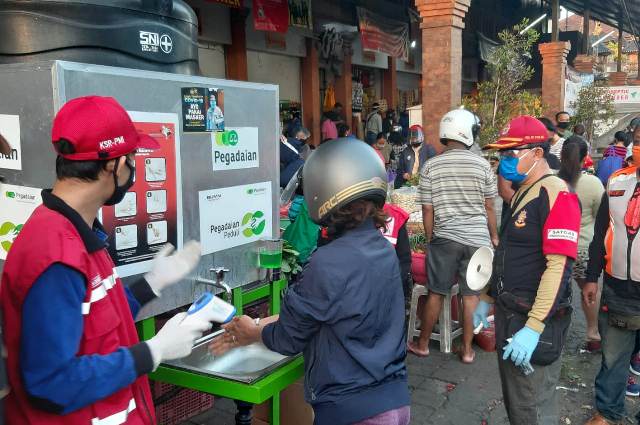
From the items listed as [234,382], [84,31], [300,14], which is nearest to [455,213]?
[234,382]

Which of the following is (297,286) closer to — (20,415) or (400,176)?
(20,415)

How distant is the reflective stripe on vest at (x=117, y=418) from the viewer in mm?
1725

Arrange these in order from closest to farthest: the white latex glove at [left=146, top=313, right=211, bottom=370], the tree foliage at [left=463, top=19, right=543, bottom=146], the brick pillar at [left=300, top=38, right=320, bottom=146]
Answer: the white latex glove at [left=146, top=313, right=211, bottom=370] < the tree foliage at [left=463, top=19, right=543, bottom=146] < the brick pillar at [left=300, top=38, right=320, bottom=146]

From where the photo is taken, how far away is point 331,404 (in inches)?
81.3

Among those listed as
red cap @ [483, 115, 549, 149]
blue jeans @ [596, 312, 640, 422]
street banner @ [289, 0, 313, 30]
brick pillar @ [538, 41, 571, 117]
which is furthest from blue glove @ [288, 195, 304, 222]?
brick pillar @ [538, 41, 571, 117]

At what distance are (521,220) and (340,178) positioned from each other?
1.32 metres

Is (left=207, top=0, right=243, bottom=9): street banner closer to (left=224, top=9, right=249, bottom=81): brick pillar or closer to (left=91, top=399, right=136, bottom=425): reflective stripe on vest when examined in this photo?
(left=224, top=9, right=249, bottom=81): brick pillar

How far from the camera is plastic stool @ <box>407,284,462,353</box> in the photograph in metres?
5.26

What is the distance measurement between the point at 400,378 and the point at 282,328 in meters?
0.49

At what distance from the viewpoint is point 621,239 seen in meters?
3.71

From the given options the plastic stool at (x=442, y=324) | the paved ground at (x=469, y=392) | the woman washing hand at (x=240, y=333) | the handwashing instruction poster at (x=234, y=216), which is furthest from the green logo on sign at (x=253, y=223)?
the plastic stool at (x=442, y=324)

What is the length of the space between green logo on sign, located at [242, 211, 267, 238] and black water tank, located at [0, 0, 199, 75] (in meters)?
0.90

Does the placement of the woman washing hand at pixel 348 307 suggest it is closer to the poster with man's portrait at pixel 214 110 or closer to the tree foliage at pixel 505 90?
the poster with man's portrait at pixel 214 110

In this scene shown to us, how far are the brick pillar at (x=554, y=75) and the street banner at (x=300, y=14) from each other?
6952 mm
